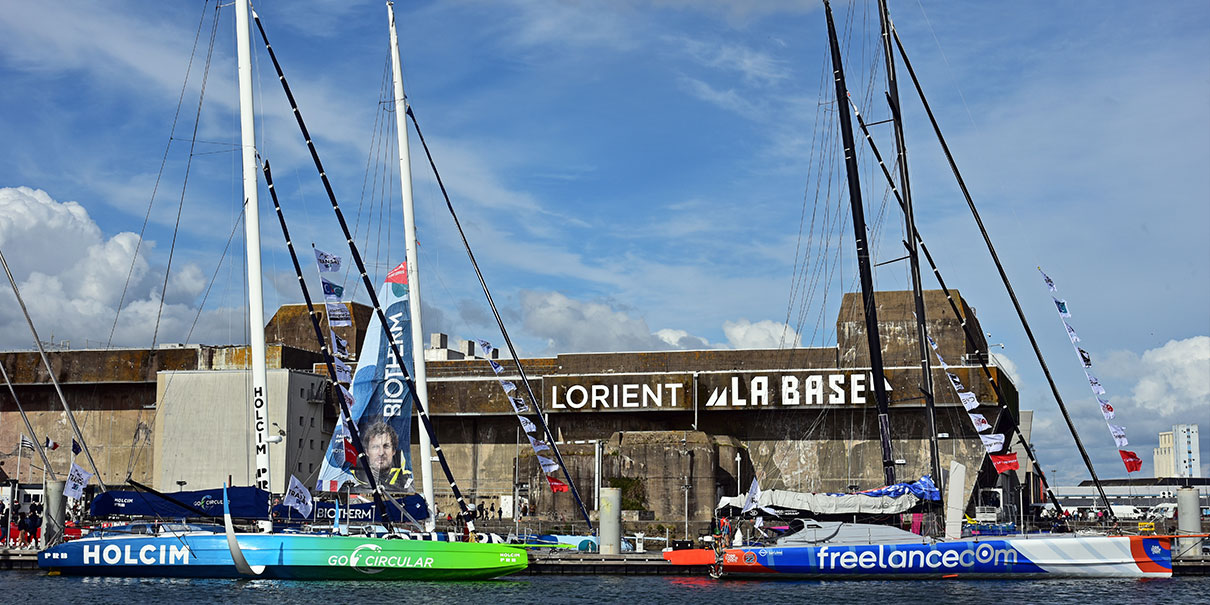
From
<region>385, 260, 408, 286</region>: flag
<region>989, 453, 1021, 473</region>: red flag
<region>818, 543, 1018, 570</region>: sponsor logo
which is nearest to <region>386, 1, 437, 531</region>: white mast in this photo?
<region>385, 260, 408, 286</region>: flag

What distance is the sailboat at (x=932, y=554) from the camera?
40062mm

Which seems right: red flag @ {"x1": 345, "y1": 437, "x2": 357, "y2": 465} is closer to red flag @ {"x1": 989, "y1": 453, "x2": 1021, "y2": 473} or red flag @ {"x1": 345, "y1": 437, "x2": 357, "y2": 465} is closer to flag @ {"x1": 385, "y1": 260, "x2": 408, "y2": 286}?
flag @ {"x1": 385, "y1": 260, "x2": 408, "y2": 286}

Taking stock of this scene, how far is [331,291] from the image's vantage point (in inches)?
1556

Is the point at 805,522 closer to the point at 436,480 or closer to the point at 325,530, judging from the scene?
the point at 325,530

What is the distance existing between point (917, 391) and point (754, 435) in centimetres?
839

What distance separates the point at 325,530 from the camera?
1635 inches

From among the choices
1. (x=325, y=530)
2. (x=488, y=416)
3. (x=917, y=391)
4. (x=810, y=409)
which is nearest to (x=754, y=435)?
(x=810, y=409)

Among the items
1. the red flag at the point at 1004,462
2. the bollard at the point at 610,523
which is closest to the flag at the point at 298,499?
the bollard at the point at 610,523

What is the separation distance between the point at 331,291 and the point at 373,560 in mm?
8412

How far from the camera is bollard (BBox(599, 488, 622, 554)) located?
47.0m

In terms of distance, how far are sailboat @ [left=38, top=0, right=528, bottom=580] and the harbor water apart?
52cm

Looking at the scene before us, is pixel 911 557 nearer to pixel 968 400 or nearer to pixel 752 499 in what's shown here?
pixel 752 499

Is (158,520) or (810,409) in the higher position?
(810,409)

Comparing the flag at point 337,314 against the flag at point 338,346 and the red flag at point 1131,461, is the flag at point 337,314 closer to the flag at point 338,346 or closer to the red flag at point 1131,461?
the flag at point 338,346
